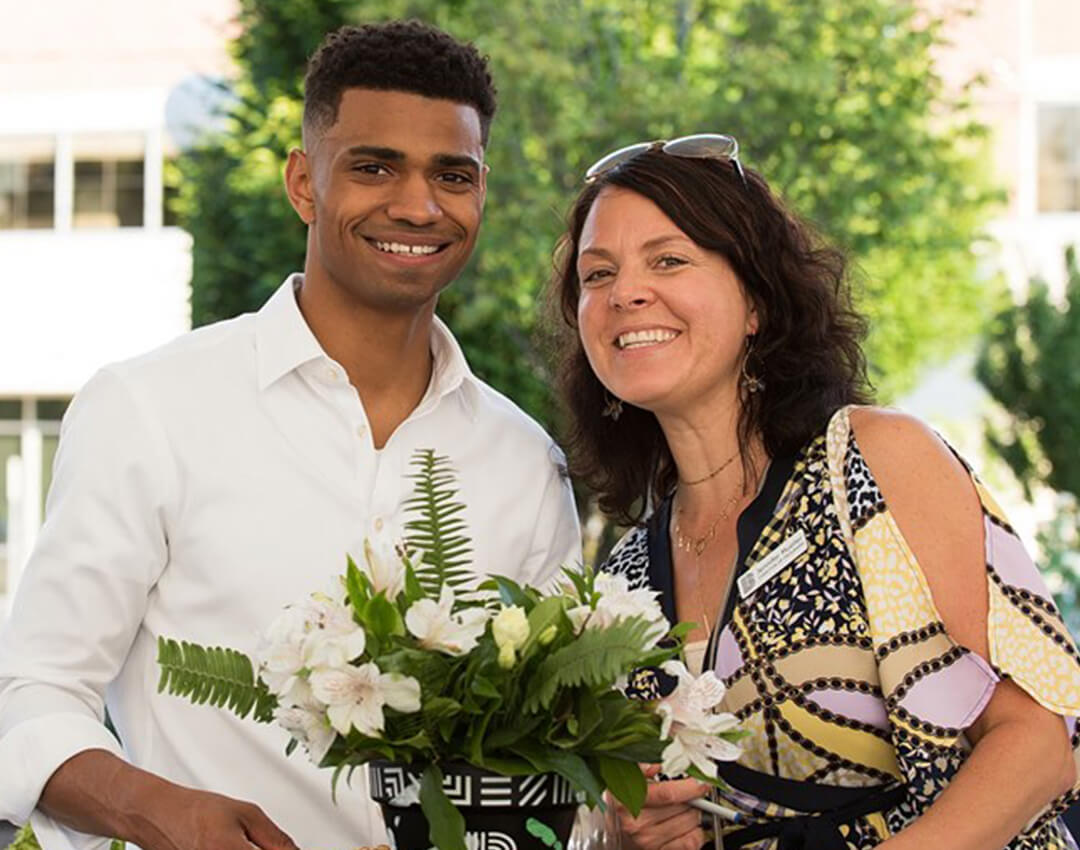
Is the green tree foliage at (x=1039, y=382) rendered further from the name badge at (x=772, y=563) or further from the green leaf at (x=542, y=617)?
the green leaf at (x=542, y=617)

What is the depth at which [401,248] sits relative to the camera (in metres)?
3.19

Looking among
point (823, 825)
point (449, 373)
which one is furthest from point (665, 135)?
point (823, 825)

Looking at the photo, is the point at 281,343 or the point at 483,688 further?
the point at 281,343

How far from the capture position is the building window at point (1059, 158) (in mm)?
22109

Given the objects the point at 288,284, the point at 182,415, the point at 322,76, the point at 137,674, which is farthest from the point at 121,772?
the point at 322,76

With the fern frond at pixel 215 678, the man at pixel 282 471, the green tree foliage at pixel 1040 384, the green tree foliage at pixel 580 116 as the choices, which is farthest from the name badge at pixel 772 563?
the green tree foliage at pixel 1040 384

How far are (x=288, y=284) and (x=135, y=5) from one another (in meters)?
20.6

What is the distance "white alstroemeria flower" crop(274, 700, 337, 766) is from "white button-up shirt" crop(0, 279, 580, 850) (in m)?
0.80

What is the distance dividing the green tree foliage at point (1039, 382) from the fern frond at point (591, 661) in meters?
10.5

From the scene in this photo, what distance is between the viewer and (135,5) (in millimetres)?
22688

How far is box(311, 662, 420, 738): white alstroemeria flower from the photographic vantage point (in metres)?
2.03

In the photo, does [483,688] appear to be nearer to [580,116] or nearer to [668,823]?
[668,823]

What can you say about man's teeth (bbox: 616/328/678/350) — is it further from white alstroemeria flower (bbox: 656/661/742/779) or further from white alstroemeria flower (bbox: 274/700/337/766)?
white alstroemeria flower (bbox: 274/700/337/766)

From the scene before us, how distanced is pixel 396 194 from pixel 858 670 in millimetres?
1222
